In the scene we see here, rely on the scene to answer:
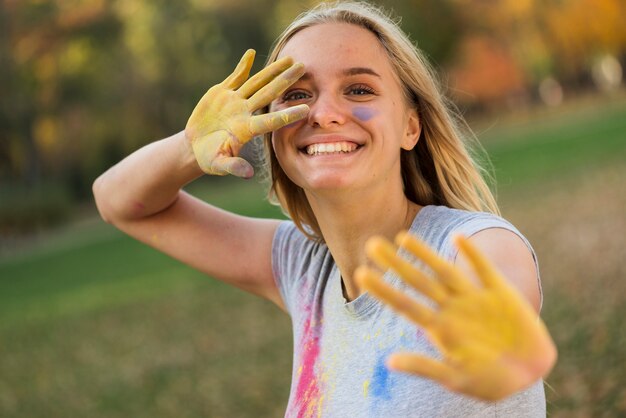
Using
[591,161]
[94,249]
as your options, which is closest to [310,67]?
[591,161]

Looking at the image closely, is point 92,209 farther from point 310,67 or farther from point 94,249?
point 310,67

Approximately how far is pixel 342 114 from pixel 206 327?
26.4 ft

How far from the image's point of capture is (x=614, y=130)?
22.6 metres

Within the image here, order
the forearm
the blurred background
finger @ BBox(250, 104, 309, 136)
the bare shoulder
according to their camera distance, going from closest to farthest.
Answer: the bare shoulder → finger @ BBox(250, 104, 309, 136) → the forearm → the blurred background

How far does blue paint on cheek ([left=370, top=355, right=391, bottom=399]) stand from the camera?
198 cm

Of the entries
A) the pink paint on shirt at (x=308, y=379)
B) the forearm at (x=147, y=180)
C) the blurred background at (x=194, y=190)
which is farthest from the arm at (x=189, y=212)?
the blurred background at (x=194, y=190)

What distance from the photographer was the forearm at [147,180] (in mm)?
2557

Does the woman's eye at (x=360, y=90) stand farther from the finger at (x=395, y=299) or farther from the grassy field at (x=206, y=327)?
the grassy field at (x=206, y=327)

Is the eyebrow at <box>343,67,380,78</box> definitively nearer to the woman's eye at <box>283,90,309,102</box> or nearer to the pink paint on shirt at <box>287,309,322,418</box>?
the woman's eye at <box>283,90,309,102</box>

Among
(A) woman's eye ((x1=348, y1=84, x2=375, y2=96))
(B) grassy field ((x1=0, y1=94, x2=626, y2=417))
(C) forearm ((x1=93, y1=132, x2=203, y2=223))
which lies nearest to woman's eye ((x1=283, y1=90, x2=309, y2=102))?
(A) woman's eye ((x1=348, y1=84, x2=375, y2=96))

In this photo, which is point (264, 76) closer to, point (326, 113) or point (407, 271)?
point (326, 113)

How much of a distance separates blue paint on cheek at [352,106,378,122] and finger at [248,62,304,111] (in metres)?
0.17

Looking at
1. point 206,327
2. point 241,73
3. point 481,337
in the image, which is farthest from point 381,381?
point 206,327

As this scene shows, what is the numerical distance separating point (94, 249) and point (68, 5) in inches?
552
